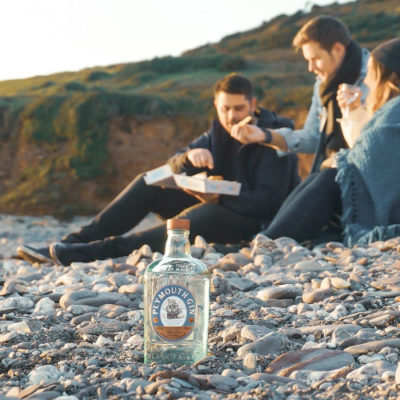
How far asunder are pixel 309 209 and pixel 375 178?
0.47 m

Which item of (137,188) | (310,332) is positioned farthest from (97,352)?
(137,188)

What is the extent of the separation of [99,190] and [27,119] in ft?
8.12

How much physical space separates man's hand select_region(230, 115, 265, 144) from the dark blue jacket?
0.15 meters

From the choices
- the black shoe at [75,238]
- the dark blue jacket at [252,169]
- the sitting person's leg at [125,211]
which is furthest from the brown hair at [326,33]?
the black shoe at [75,238]

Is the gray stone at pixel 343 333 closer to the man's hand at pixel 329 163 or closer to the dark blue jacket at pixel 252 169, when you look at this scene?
the man's hand at pixel 329 163

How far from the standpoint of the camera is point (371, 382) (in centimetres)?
197

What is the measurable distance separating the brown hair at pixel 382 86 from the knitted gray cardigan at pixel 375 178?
0.37 ft

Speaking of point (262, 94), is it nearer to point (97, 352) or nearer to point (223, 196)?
point (223, 196)

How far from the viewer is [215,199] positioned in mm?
5078

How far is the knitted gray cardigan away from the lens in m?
4.68

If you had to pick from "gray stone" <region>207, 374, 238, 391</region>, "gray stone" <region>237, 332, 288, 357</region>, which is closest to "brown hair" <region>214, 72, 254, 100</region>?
"gray stone" <region>237, 332, 288, 357</region>

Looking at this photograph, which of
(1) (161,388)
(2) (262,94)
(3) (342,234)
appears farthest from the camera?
(2) (262,94)

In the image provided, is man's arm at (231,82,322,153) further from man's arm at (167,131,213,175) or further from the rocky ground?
the rocky ground

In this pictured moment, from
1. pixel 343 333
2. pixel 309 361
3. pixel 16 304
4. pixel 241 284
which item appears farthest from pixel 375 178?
pixel 309 361
